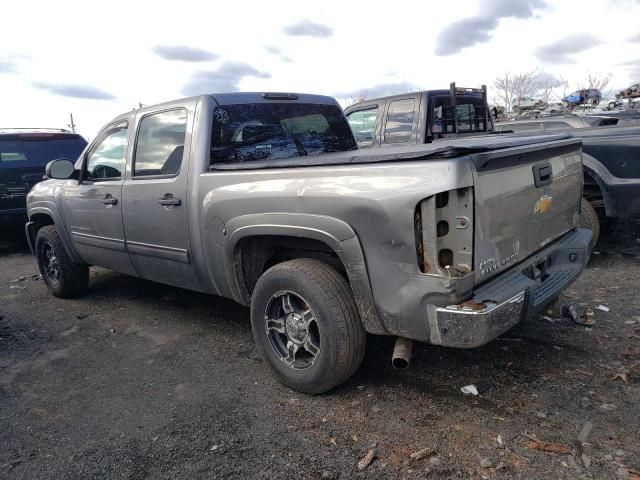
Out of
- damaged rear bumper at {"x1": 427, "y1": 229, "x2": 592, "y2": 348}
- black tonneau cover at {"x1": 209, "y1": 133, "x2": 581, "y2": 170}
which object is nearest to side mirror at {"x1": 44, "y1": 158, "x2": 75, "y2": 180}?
black tonneau cover at {"x1": 209, "y1": 133, "x2": 581, "y2": 170}

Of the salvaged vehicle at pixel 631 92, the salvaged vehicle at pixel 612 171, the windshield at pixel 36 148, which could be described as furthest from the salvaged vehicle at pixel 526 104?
the windshield at pixel 36 148

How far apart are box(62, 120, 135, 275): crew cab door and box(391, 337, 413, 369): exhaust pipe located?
107 inches

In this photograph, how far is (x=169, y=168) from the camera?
12.5ft

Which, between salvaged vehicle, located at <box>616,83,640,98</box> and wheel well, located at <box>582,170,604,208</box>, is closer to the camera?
wheel well, located at <box>582,170,604,208</box>

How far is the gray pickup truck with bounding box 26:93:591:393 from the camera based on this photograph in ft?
7.92

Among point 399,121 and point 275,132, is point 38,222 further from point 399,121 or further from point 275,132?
point 399,121

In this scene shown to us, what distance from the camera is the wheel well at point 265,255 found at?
313 cm

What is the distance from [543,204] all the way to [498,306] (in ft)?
3.19

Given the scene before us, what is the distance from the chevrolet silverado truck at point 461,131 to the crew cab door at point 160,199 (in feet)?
9.89

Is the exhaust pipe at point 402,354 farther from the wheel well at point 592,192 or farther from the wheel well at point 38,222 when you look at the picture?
the wheel well at point 38,222

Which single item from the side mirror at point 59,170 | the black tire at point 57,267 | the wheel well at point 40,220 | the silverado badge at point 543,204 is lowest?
the black tire at point 57,267

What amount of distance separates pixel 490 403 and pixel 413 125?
13.5 ft

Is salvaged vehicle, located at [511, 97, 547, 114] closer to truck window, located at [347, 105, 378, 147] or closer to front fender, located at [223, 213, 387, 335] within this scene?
truck window, located at [347, 105, 378, 147]

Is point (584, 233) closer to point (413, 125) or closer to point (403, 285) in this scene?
point (403, 285)
